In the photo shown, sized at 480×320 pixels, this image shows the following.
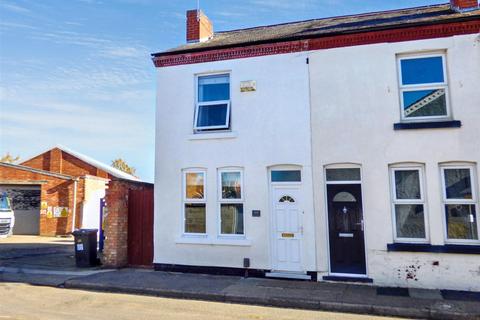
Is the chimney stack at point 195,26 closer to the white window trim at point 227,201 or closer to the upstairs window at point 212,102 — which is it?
the upstairs window at point 212,102

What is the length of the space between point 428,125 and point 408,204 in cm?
200

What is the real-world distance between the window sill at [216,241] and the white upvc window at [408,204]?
3.89 metres

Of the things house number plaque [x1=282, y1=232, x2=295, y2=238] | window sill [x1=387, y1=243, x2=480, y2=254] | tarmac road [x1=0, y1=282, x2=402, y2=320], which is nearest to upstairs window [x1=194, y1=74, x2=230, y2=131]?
house number plaque [x1=282, y1=232, x2=295, y2=238]

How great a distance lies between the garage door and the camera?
79.4 ft

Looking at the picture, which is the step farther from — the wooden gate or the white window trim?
the wooden gate

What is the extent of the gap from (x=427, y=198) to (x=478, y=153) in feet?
5.10

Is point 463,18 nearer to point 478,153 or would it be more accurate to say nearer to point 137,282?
point 478,153

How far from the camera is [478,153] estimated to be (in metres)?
9.07

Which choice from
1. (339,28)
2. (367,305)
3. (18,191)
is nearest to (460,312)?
(367,305)

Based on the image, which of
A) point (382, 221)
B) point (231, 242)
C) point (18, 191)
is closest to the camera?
point (382, 221)

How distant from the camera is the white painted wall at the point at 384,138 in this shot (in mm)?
9133

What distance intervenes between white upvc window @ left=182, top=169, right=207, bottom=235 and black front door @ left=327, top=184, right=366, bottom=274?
3597 mm

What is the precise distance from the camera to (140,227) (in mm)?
12000

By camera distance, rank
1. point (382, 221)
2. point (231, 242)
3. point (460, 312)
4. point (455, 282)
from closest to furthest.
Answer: point (460, 312) < point (455, 282) < point (382, 221) < point (231, 242)
